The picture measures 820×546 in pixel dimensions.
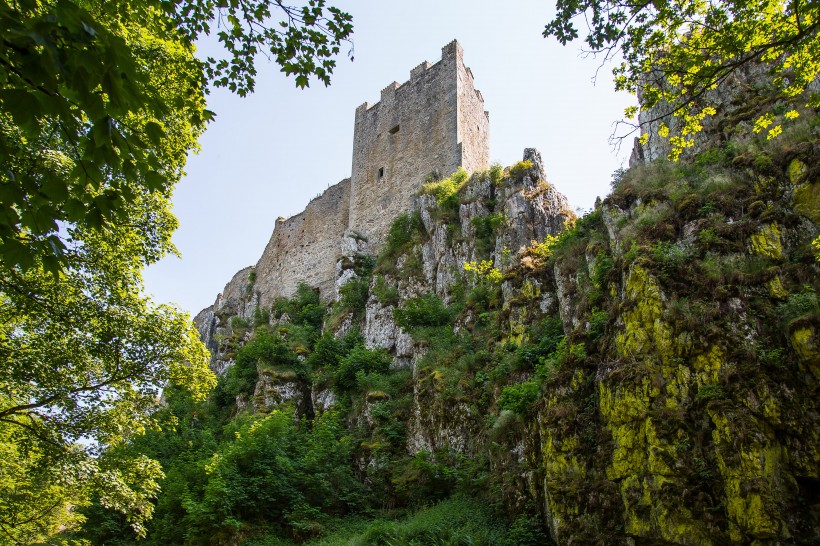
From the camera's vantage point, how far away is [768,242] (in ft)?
31.9

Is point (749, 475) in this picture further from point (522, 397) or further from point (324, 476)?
point (324, 476)

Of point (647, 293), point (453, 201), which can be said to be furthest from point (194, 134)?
point (453, 201)

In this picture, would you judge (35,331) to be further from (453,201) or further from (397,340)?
(453,201)

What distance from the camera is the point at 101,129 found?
3.23 m

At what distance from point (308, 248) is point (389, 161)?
6.37 m

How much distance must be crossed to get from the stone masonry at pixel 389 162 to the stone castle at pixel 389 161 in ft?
0.16

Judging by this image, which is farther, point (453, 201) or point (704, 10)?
point (453, 201)

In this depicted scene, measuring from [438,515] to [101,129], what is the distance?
387 inches

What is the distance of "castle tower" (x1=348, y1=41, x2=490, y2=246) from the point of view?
83.5 ft

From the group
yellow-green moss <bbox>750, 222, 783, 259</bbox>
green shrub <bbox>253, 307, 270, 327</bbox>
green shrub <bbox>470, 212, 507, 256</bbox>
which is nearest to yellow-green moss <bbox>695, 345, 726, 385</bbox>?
yellow-green moss <bbox>750, 222, 783, 259</bbox>

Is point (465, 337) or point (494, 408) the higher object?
point (465, 337)

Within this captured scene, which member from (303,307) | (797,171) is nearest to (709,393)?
(797,171)

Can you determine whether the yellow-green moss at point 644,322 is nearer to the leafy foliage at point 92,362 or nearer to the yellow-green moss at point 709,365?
the yellow-green moss at point 709,365

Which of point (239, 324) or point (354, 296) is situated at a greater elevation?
point (239, 324)
